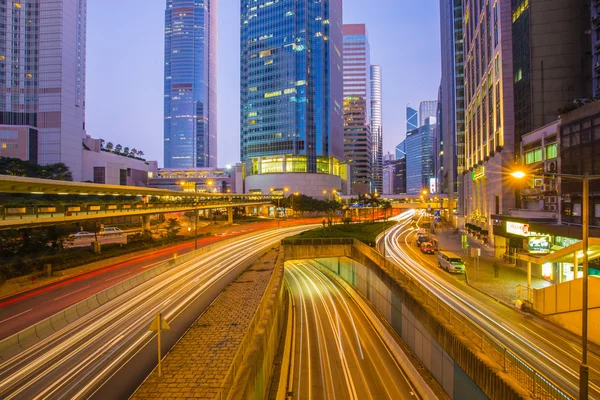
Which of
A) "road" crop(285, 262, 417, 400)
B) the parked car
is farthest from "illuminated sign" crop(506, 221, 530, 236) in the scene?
"road" crop(285, 262, 417, 400)

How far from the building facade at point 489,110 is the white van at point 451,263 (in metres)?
15.1

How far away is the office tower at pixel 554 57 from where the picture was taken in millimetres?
35281

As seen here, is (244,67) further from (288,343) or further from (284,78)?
(288,343)

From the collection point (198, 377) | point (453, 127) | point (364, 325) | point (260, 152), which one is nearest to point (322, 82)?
point (260, 152)

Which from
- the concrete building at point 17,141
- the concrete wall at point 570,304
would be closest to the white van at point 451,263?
the concrete wall at point 570,304

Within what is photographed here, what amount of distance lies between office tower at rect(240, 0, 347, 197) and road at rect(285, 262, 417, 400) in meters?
94.9

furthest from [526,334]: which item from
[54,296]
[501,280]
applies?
[54,296]

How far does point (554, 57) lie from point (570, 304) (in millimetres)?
32381

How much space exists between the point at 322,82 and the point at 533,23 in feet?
303

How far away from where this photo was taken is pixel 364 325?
21578 mm

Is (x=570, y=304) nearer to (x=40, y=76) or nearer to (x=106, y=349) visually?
(x=106, y=349)

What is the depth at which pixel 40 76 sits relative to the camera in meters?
89.3

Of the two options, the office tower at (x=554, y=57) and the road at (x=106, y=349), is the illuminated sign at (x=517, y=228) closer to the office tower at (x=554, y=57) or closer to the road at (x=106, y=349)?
the office tower at (x=554, y=57)

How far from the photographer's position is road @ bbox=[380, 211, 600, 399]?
11984mm
